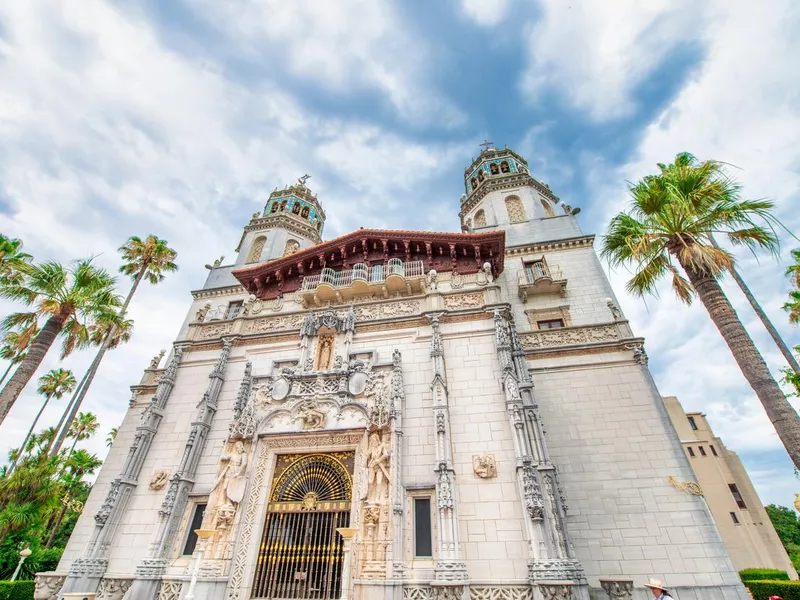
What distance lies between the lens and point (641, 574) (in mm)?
10656

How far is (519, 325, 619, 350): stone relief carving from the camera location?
49.9 feet

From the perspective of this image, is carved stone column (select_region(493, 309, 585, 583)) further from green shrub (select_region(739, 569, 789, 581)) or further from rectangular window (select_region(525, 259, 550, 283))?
green shrub (select_region(739, 569, 789, 581))

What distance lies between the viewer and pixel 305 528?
1091cm

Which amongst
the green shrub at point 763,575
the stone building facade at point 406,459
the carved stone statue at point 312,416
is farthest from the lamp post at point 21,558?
the green shrub at point 763,575

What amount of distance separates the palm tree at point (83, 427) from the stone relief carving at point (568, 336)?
42136mm

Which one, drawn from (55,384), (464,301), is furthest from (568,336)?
→ (55,384)

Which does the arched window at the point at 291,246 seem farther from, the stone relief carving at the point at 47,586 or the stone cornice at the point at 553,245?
the stone relief carving at the point at 47,586

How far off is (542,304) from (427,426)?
30.3 ft

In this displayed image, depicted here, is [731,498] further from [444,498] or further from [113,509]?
[113,509]

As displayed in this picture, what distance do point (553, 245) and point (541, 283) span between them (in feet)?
10.8

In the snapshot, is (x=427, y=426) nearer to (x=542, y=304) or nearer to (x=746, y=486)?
(x=542, y=304)

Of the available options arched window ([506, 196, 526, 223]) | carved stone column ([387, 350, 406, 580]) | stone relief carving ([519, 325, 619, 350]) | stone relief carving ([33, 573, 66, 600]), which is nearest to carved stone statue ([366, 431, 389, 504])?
carved stone column ([387, 350, 406, 580])

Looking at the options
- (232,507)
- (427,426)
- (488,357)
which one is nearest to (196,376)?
(232,507)

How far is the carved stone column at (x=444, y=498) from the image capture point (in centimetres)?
888
